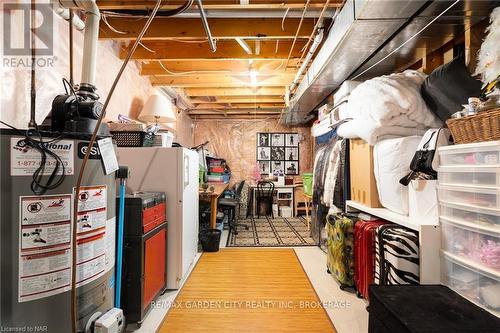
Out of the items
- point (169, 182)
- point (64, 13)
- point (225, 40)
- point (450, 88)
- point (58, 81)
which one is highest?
point (225, 40)

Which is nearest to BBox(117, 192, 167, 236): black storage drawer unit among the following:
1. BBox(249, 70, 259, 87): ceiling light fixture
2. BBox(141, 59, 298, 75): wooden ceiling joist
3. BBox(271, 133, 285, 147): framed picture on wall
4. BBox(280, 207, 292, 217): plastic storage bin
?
BBox(141, 59, 298, 75): wooden ceiling joist

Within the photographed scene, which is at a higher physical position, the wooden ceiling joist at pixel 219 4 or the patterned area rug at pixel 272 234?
the wooden ceiling joist at pixel 219 4

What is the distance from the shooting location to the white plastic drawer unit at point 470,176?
1.13 m

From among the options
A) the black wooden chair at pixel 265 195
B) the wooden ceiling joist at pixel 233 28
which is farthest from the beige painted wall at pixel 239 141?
the wooden ceiling joist at pixel 233 28

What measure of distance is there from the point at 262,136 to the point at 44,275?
18.2 feet

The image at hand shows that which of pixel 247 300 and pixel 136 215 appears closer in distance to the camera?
pixel 136 215

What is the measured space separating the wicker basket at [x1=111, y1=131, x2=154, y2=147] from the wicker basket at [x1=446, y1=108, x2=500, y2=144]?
7.25ft

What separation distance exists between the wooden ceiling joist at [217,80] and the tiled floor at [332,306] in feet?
8.48

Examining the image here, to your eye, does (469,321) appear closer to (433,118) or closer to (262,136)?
(433,118)

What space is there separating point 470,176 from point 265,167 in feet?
16.6

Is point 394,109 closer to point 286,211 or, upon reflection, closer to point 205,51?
point 205,51

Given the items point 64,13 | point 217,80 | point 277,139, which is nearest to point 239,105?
point 277,139

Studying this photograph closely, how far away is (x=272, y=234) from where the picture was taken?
415cm

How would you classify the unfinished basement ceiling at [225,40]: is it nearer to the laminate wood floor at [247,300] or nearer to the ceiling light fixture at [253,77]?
the ceiling light fixture at [253,77]
